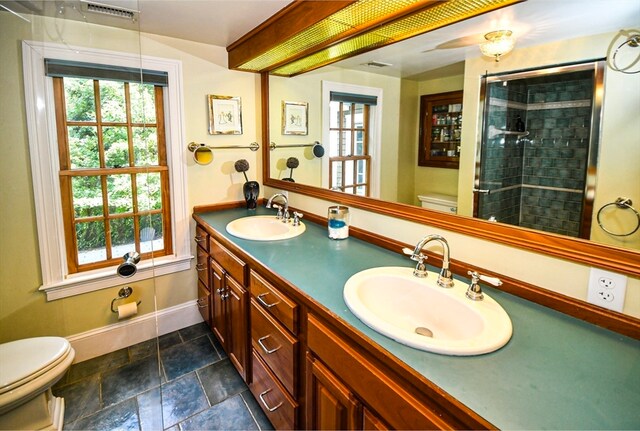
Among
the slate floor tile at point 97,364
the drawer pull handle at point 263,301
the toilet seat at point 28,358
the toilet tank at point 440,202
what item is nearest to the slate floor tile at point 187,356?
the slate floor tile at point 97,364

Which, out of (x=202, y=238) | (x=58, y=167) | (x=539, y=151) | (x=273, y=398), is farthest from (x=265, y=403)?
(x=58, y=167)

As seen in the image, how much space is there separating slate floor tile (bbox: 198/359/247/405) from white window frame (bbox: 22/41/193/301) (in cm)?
81

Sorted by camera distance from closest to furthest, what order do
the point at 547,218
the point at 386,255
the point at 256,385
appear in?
the point at 547,218
the point at 386,255
the point at 256,385

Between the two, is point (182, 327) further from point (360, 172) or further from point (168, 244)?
point (360, 172)

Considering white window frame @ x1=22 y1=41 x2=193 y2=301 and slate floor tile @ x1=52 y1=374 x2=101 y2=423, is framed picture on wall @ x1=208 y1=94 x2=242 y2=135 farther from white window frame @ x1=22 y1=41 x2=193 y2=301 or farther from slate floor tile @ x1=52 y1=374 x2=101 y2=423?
slate floor tile @ x1=52 y1=374 x2=101 y2=423

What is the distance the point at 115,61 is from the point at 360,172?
167 centimetres

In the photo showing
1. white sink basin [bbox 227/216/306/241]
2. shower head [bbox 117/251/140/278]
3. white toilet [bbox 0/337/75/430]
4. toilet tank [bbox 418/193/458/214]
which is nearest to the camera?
toilet tank [bbox 418/193/458/214]

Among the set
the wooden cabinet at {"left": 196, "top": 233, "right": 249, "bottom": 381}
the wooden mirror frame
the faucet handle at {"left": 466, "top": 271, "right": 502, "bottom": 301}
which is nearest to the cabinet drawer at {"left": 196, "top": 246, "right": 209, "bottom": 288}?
the wooden cabinet at {"left": 196, "top": 233, "right": 249, "bottom": 381}

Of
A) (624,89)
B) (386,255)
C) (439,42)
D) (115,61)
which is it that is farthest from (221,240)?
(624,89)

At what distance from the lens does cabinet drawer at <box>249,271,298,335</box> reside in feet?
4.18

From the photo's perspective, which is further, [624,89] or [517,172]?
[517,172]

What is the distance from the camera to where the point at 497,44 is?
48.2 inches

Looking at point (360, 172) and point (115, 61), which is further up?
point (115, 61)

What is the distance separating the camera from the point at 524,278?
45.9 inches
